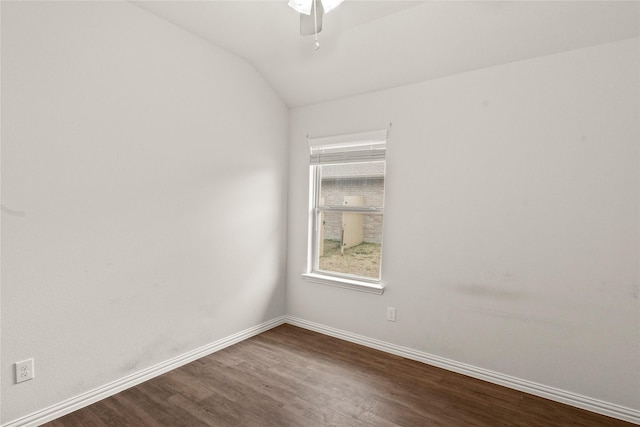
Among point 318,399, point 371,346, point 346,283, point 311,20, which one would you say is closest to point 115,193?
point 311,20

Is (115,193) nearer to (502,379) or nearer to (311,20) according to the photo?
(311,20)

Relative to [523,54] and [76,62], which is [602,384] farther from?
[76,62]

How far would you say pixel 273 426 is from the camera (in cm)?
189

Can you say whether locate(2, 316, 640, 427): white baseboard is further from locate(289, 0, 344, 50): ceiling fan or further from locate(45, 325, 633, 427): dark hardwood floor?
locate(289, 0, 344, 50): ceiling fan

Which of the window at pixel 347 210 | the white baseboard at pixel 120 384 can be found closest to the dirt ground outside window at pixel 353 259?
the window at pixel 347 210

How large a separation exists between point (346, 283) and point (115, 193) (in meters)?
2.08

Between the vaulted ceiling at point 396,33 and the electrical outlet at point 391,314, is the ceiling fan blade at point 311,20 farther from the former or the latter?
the electrical outlet at point 391,314

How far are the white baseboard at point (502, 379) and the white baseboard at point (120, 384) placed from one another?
998 mm

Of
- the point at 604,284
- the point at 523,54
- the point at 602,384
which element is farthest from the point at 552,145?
the point at 602,384

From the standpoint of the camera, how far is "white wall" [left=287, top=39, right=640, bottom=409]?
204cm

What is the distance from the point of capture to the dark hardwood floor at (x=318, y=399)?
1.95m

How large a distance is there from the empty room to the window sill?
0.03 metres

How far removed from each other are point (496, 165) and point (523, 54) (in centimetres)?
78

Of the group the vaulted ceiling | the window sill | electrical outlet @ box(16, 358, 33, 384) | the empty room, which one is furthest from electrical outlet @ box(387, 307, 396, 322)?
electrical outlet @ box(16, 358, 33, 384)
